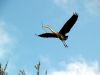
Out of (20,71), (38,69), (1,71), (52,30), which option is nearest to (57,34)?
(52,30)

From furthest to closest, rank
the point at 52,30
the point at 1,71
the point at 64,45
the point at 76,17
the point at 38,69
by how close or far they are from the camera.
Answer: the point at 1,71
the point at 38,69
the point at 52,30
the point at 64,45
the point at 76,17

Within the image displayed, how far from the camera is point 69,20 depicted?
7.29m

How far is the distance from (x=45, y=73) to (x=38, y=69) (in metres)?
0.64

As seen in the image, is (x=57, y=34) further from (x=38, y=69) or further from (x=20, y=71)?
(x=20, y=71)

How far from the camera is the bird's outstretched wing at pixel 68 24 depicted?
→ 7076 millimetres

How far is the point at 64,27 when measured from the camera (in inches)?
305

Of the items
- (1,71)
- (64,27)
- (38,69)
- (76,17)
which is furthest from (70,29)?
(1,71)

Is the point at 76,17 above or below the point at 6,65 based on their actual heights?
below

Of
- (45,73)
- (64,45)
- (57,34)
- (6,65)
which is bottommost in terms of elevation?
(64,45)

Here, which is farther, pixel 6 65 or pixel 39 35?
pixel 6 65

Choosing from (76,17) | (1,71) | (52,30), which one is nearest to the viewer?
(76,17)

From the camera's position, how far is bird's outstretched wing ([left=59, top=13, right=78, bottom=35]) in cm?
708

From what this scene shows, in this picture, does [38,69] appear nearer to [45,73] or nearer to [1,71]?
[45,73]

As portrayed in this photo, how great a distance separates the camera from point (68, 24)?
741 cm
